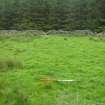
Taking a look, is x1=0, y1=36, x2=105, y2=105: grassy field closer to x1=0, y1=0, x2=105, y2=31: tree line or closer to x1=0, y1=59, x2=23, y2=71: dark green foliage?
x1=0, y1=59, x2=23, y2=71: dark green foliage

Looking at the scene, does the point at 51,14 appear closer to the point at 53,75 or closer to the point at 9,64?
the point at 9,64

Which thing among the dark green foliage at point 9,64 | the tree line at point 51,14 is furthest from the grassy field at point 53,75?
the tree line at point 51,14

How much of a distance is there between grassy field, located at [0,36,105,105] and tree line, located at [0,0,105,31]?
43.9 feet

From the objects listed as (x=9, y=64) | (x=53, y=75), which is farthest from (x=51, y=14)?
(x=53, y=75)

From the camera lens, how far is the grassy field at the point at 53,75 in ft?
24.3

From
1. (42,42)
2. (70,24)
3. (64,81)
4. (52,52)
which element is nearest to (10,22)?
(70,24)

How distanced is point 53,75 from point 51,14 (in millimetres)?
21481

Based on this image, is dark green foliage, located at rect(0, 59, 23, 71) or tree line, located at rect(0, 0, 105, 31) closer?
dark green foliage, located at rect(0, 59, 23, 71)

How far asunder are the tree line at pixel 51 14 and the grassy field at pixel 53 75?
1339cm

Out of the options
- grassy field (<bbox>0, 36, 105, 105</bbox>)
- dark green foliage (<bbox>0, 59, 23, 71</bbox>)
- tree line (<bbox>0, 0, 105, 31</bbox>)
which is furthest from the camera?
tree line (<bbox>0, 0, 105, 31</bbox>)

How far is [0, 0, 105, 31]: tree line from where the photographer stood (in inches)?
1186

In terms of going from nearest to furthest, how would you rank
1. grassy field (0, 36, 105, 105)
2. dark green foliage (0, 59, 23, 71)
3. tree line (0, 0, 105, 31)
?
1. grassy field (0, 36, 105, 105)
2. dark green foliage (0, 59, 23, 71)
3. tree line (0, 0, 105, 31)

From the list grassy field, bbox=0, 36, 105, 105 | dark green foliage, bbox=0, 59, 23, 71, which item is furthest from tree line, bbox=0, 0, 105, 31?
dark green foliage, bbox=0, 59, 23, 71

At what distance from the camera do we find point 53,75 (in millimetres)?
10156
